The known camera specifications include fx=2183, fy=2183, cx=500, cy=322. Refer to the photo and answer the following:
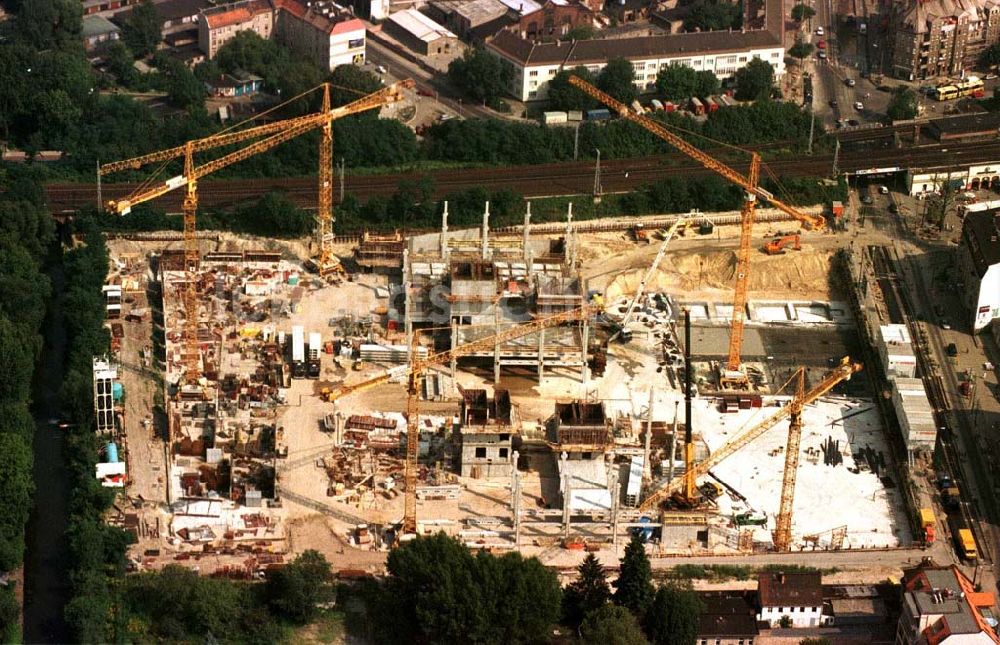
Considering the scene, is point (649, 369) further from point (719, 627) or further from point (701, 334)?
point (719, 627)

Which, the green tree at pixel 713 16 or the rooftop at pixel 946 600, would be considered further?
the green tree at pixel 713 16

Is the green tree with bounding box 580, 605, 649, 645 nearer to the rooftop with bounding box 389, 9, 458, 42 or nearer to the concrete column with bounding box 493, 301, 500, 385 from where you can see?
the concrete column with bounding box 493, 301, 500, 385

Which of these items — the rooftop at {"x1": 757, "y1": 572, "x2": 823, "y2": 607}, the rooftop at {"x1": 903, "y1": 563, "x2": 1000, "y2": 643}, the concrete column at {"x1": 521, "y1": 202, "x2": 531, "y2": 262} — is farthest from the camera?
the concrete column at {"x1": 521, "y1": 202, "x2": 531, "y2": 262}

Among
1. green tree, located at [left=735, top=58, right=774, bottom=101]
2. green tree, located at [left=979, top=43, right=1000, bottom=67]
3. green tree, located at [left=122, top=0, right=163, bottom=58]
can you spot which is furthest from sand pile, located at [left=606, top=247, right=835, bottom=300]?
green tree, located at [left=122, top=0, right=163, bottom=58]

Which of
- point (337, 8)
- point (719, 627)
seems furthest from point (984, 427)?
point (337, 8)

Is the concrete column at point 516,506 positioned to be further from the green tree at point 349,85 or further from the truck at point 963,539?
the green tree at point 349,85

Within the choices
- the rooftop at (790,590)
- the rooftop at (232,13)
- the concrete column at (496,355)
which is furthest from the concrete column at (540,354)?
the rooftop at (232,13)
